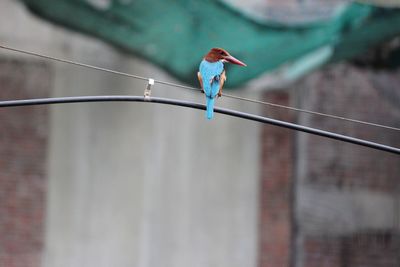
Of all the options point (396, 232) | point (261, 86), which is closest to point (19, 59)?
point (261, 86)

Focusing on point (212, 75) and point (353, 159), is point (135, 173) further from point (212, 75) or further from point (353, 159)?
point (212, 75)

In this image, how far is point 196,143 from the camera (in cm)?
1566

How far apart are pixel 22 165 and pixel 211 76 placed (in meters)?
6.35

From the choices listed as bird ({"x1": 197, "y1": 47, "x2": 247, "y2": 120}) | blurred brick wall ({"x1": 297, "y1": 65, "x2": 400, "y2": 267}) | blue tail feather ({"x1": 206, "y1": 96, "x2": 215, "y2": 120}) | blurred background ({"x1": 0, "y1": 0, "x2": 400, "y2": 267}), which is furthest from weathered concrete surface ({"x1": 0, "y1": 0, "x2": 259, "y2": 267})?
blue tail feather ({"x1": 206, "y1": 96, "x2": 215, "y2": 120})

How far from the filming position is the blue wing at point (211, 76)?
29.9ft

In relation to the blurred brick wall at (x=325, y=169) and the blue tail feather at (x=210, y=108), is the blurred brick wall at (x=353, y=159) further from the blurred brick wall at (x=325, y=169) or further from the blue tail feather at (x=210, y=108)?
the blue tail feather at (x=210, y=108)

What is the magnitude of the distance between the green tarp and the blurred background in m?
→ 0.02

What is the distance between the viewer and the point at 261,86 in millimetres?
15734

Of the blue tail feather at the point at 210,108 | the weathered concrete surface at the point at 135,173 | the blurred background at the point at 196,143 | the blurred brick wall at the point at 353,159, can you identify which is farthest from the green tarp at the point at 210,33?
the blue tail feather at the point at 210,108

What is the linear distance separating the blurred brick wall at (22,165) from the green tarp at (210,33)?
2.89ft

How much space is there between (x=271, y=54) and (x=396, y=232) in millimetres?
3073

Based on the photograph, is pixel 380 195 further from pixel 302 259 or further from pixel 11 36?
pixel 11 36

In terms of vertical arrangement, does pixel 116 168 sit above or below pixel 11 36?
below

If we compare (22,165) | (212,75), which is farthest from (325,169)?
(212,75)
